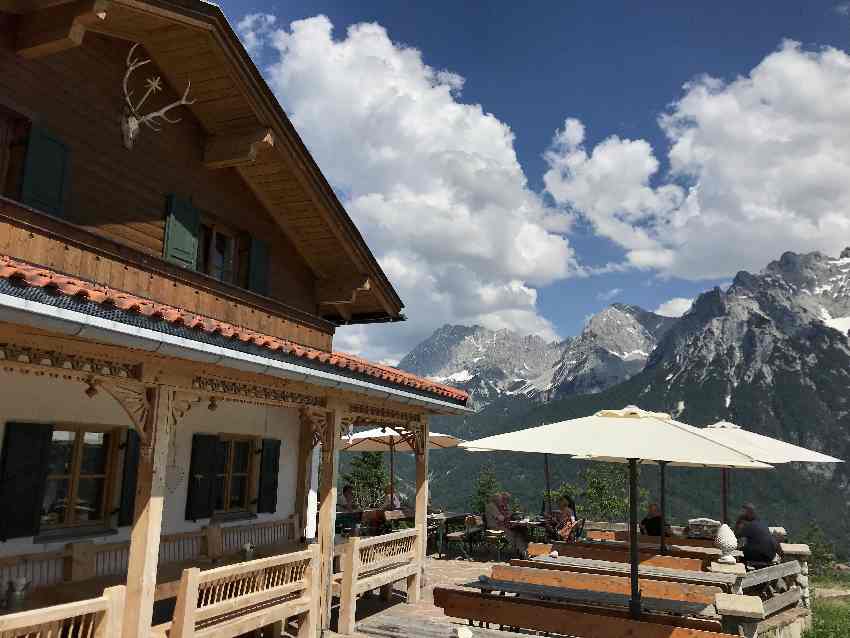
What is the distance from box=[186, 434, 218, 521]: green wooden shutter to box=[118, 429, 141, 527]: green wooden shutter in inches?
47.6

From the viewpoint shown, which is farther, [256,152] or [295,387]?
[256,152]

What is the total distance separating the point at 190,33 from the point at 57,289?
5524 mm

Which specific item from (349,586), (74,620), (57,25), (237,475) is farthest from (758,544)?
(57,25)

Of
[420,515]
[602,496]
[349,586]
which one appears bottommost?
[602,496]

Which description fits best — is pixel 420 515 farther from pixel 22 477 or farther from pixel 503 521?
pixel 22 477

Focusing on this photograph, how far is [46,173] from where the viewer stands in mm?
7121

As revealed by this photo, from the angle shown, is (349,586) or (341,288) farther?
(341,288)

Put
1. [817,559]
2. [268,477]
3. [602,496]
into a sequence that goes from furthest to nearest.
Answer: [817,559]
[602,496]
[268,477]

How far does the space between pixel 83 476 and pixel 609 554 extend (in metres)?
7.36

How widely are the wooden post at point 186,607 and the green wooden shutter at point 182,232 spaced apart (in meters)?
4.02

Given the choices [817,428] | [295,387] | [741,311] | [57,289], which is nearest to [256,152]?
[295,387]

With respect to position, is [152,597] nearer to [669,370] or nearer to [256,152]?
[256,152]

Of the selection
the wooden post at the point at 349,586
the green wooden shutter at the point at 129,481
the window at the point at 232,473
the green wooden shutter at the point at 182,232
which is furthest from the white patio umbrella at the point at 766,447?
the green wooden shutter at the point at 129,481

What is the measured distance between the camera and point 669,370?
450 feet
